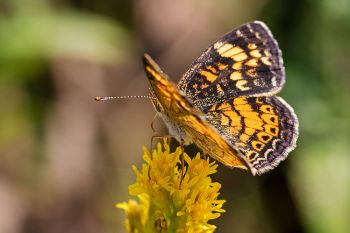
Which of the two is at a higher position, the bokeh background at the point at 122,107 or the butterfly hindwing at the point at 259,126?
the bokeh background at the point at 122,107

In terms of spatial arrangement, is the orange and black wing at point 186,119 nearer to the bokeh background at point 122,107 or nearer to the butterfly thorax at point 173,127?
the butterfly thorax at point 173,127

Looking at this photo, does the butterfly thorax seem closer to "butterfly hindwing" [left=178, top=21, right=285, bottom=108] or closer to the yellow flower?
the yellow flower

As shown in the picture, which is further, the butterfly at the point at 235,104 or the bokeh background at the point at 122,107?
the bokeh background at the point at 122,107

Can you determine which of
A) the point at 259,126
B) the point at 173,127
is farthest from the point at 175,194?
the point at 259,126

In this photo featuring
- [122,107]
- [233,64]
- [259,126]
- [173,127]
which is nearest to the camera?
[173,127]

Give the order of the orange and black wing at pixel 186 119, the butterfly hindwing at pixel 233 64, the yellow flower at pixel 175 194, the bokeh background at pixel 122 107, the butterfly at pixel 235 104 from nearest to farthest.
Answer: the orange and black wing at pixel 186 119 < the butterfly at pixel 235 104 < the yellow flower at pixel 175 194 < the butterfly hindwing at pixel 233 64 < the bokeh background at pixel 122 107

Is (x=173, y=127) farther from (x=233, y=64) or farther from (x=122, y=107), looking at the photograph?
(x=122, y=107)

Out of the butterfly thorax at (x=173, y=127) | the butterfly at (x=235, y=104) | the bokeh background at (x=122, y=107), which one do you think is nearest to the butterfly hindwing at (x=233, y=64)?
the butterfly at (x=235, y=104)
